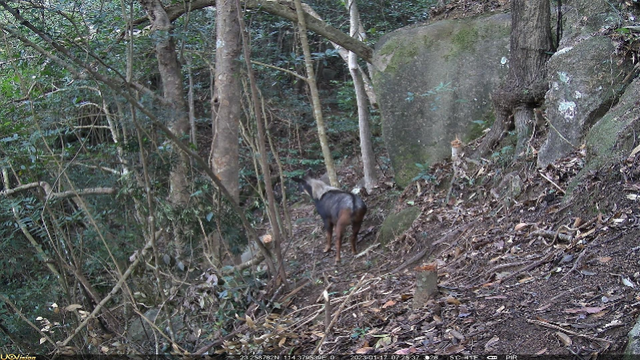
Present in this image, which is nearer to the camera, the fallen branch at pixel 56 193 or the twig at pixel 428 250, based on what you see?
the fallen branch at pixel 56 193

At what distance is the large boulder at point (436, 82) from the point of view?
758cm

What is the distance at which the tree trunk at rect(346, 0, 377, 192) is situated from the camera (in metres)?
8.73

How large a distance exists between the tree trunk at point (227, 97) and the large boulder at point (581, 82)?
3285mm

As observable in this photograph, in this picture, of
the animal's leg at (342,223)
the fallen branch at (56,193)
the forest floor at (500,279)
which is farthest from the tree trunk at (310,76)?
the fallen branch at (56,193)

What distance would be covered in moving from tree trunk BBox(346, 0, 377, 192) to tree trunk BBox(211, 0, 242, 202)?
2.85 meters

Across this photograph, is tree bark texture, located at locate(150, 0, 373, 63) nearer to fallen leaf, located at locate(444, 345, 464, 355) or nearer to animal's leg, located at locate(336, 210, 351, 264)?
animal's leg, located at locate(336, 210, 351, 264)

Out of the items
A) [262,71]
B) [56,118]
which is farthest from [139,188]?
[262,71]

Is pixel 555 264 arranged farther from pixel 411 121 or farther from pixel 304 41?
pixel 411 121

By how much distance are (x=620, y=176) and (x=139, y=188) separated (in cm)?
426

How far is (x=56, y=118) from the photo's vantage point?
5.53 meters

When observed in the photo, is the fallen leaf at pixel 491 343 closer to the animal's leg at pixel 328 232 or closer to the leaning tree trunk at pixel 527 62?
the leaning tree trunk at pixel 527 62

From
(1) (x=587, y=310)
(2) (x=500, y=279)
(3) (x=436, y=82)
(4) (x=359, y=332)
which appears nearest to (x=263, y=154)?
(4) (x=359, y=332)

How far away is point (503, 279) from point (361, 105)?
17.0 ft

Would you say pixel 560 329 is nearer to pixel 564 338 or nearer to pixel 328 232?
pixel 564 338
